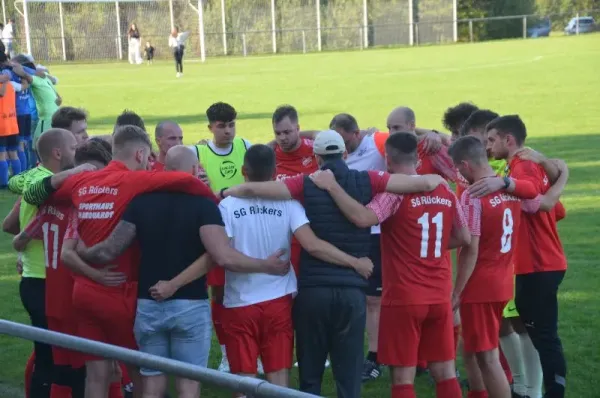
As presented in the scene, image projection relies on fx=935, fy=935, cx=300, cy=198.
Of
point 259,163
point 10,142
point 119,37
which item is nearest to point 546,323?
point 259,163

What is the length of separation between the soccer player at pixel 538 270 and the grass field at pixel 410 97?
2.41ft

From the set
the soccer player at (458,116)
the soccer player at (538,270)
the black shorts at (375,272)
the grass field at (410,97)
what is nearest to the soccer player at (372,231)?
the black shorts at (375,272)

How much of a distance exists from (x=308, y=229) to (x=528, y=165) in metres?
1.82

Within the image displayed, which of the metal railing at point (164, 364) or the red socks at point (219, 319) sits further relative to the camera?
the red socks at point (219, 319)

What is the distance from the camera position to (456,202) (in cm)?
604

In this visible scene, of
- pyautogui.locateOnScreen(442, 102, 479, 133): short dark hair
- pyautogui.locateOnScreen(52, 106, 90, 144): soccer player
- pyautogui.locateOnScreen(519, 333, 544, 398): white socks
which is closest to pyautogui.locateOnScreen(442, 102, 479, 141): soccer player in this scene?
pyautogui.locateOnScreen(442, 102, 479, 133): short dark hair

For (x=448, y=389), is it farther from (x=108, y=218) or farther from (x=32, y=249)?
(x=32, y=249)

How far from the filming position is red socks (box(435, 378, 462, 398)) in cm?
597

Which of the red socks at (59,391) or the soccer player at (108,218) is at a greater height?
the soccer player at (108,218)

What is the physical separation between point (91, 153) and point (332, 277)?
1838mm

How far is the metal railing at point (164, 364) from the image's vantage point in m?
3.12

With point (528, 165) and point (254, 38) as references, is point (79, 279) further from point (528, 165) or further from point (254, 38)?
point (254, 38)

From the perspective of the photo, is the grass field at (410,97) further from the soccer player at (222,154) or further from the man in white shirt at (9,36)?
the man in white shirt at (9,36)

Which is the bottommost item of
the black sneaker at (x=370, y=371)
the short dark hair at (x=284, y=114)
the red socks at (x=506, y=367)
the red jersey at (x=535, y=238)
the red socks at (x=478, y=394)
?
the black sneaker at (x=370, y=371)
